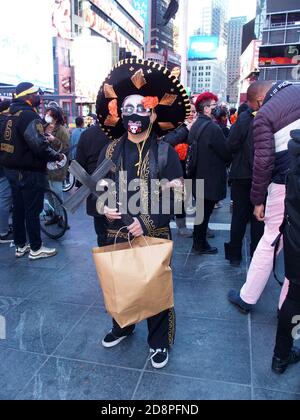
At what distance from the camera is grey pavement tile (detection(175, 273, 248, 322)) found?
10.8ft

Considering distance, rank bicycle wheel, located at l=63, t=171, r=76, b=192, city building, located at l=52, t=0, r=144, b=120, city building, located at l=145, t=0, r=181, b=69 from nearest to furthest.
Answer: bicycle wheel, located at l=63, t=171, r=76, b=192, city building, located at l=52, t=0, r=144, b=120, city building, located at l=145, t=0, r=181, b=69

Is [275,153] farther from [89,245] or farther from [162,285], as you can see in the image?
[89,245]

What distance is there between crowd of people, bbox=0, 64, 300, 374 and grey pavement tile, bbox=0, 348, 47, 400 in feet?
1.71

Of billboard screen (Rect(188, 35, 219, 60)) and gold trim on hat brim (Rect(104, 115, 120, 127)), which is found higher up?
billboard screen (Rect(188, 35, 219, 60))

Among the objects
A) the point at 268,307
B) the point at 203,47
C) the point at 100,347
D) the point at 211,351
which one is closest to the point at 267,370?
the point at 211,351

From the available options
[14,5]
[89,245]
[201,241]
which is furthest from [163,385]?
[14,5]

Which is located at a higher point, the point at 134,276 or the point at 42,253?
the point at 134,276

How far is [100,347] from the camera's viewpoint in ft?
9.37

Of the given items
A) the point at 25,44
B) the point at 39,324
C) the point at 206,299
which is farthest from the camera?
the point at 25,44

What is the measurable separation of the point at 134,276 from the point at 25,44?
10.7 meters

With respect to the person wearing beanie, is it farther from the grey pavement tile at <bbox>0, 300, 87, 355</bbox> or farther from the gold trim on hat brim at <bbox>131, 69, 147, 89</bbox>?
the gold trim on hat brim at <bbox>131, 69, 147, 89</bbox>

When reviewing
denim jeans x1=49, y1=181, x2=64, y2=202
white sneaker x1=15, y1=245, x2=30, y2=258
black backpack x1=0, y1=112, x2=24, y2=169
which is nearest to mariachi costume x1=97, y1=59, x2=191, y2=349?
black backpack x1=0, y1=112, x2=24, y2=169

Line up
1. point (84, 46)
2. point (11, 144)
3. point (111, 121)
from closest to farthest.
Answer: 1. point (111, 121)
2. point (11, 144)
3. point (84, 46)

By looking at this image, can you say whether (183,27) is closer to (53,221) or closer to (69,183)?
(69,183)
